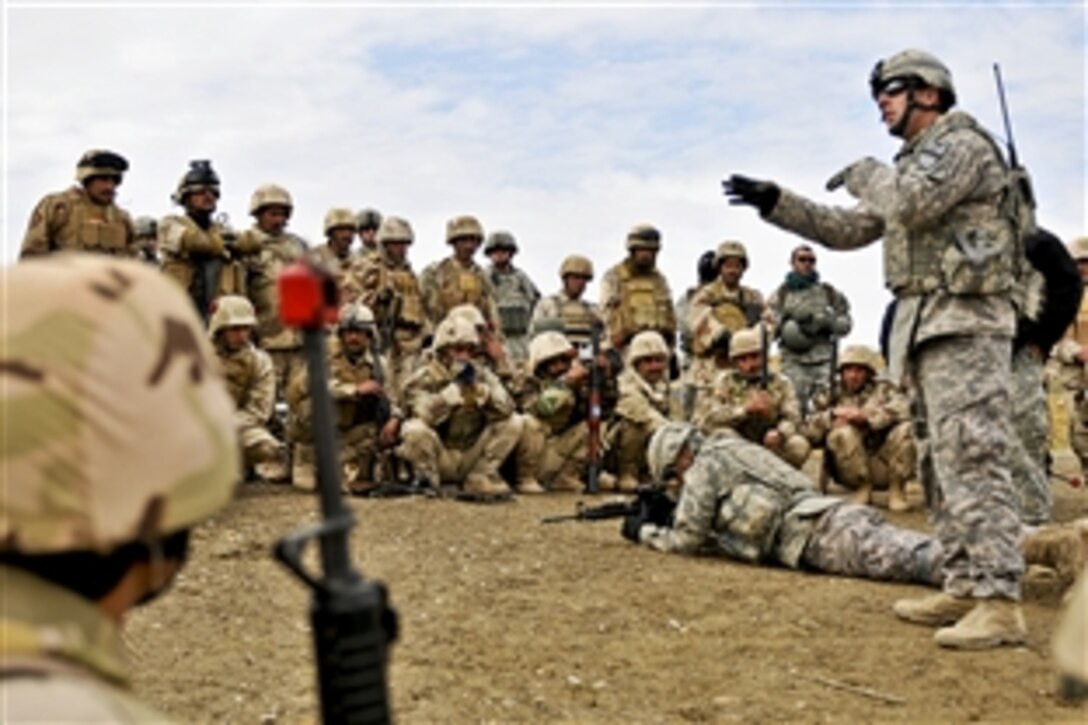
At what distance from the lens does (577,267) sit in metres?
13.4

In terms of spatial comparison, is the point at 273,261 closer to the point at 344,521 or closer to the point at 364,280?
the point at 364,280

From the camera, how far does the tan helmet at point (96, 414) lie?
4.27 feet

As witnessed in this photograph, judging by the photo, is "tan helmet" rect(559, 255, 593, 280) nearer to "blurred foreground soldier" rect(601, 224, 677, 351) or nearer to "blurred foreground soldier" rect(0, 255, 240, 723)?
"blurred foreground soldier" rect(601, 224, 677, 351)

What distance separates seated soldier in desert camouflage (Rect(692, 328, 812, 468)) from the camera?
10.1 meters

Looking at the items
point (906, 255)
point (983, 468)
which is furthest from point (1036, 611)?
point (906, 255)

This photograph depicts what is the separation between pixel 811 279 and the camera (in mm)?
13656

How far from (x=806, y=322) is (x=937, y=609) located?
7756 millimetres

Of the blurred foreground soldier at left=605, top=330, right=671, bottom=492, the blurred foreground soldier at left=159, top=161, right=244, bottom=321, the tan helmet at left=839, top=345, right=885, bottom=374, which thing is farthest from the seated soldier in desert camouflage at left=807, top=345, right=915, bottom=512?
the blurred foreground soldier at left=159, top=161, right=244, bottom=321

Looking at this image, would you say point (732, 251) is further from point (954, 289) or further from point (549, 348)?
point (954, 289)

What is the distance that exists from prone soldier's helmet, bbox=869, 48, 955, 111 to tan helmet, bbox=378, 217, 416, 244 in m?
6.64

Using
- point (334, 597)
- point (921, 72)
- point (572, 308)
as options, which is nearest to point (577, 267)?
point (572, 308)

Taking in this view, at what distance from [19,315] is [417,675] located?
13.7ft

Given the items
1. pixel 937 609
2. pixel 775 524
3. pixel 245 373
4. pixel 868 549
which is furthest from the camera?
pixel 245 373

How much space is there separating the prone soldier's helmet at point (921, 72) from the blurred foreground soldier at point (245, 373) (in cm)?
500
